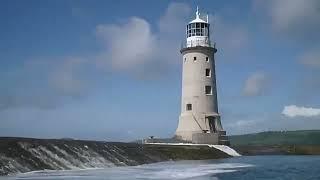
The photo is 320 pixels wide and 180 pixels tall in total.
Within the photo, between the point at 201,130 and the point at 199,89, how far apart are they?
3.82 meters

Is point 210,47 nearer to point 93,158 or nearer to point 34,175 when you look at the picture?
point 93,158

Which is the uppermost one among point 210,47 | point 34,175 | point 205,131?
point 210,47

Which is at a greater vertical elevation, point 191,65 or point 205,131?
point 191,65

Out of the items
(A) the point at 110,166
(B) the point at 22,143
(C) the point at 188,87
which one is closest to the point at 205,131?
(C) the point at 188,87

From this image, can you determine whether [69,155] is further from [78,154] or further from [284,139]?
[284,139]

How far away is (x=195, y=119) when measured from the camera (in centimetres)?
4741

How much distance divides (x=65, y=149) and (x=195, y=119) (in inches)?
769

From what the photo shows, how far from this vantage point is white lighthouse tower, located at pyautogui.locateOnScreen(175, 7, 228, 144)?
156 feet

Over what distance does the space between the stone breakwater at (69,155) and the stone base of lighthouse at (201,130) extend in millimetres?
6612

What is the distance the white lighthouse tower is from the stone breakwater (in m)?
8.42

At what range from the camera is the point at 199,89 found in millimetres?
47781

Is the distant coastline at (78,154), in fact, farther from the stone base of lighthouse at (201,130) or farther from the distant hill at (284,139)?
the distant hill at (284,139)

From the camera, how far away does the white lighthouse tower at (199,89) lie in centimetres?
4747

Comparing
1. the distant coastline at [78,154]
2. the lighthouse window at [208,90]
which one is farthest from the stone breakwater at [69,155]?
the lighthouse window at [208,90]
